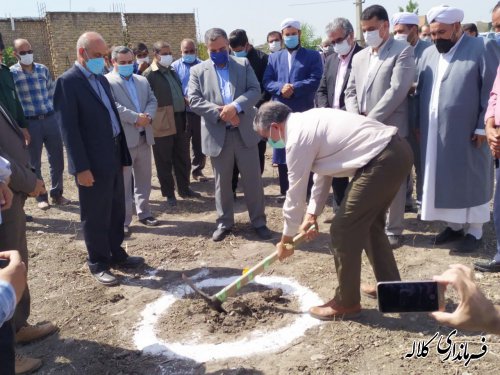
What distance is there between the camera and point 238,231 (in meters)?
5.93

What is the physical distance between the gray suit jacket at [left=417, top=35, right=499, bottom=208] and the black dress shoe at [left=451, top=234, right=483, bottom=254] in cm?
38

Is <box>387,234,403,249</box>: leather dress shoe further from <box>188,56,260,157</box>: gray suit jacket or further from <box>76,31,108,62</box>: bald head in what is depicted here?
<box>76,31,108,62</box>: bald head

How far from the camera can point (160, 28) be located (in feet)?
84.3

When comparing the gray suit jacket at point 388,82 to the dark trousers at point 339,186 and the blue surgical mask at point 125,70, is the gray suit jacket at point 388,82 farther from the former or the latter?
the blue surgical mask at point 125,70

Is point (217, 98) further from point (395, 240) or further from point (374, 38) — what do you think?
point (395, 240)

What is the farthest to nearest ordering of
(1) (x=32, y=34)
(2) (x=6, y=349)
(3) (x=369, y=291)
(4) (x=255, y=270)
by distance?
(1) (x=32, y=34) < (3) (x=369, y=291) < (4) (x=255, y=270) < (2) (x=6, y=349)

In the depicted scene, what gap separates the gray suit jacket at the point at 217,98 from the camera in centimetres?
545

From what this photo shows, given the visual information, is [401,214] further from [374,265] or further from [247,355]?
[247,355]

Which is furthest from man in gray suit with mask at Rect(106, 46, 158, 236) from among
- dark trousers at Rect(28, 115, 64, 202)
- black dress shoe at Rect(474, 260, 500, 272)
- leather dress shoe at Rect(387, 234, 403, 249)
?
black dress shoe at Rect(474, 260, 500, 272)

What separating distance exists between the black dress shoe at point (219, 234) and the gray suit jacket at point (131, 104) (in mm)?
1480

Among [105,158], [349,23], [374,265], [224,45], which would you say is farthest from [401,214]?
[105,158]

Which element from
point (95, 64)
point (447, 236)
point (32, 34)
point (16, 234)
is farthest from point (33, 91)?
point (32, 34)

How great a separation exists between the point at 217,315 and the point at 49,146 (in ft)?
15.3

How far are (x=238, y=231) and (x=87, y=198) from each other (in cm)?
204
